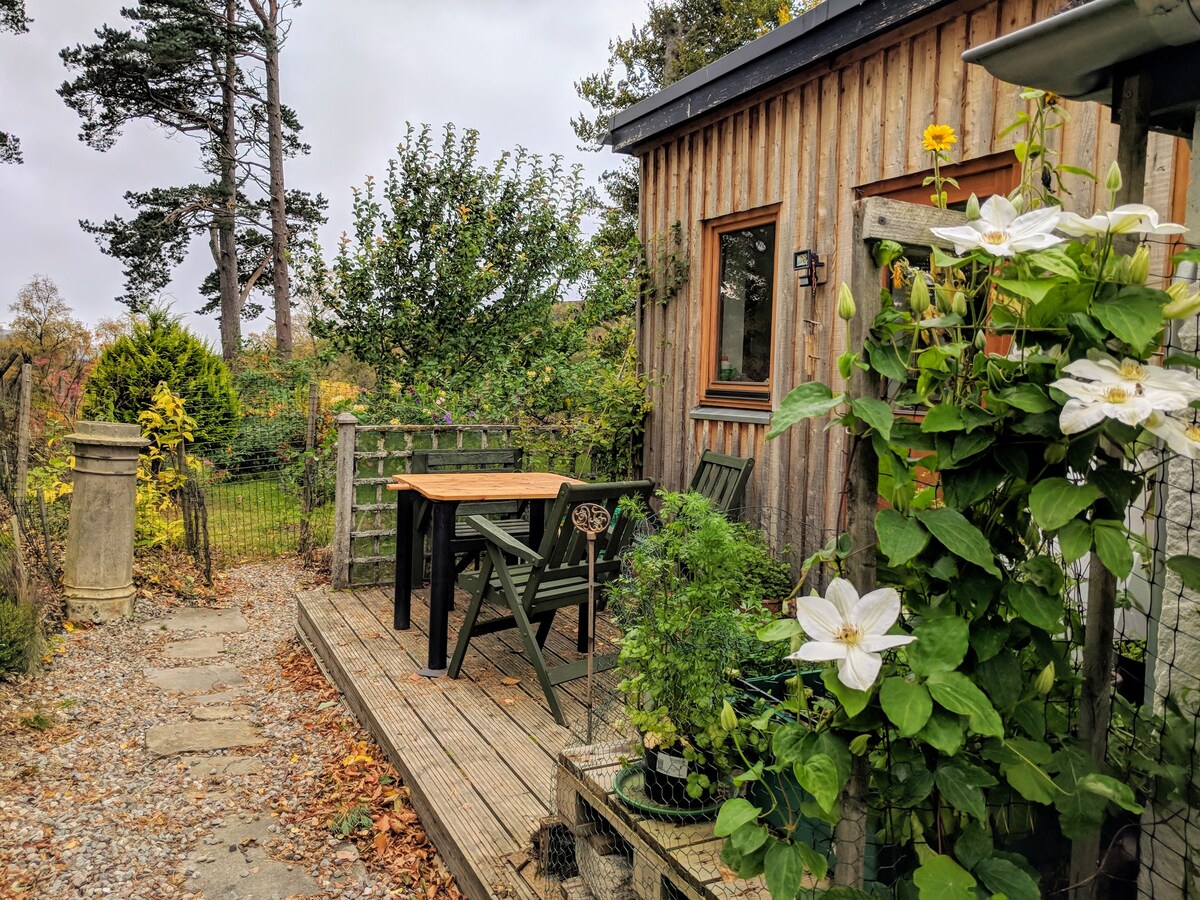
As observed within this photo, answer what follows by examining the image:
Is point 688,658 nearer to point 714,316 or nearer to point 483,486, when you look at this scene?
point 483,486

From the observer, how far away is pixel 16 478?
5.34 metres

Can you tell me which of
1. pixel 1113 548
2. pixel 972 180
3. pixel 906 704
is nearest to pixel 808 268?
pixel 972 180

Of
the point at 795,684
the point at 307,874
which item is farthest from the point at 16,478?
the point at 795,684

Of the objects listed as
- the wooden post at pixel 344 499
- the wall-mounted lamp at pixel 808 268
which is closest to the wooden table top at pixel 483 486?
the wooden post at pixel 344 499

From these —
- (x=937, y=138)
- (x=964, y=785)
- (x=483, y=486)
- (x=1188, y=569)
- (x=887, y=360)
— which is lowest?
(x=964, y=785)

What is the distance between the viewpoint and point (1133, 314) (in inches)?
43.4

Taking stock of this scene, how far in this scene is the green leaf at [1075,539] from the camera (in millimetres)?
1115

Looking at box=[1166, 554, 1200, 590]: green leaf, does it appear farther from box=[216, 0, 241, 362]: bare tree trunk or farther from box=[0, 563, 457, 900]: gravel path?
box=[216, 0, 241, 362]: bare tree trunk

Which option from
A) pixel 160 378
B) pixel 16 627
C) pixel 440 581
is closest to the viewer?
pixel 440 581

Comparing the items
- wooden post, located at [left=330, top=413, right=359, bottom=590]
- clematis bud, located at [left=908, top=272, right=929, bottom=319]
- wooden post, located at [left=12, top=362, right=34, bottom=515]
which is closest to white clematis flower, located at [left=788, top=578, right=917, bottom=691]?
clematis bud, located at [left=908, top=272, right=929, bottom=319]

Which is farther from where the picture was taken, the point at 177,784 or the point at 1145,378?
the point at 177,784

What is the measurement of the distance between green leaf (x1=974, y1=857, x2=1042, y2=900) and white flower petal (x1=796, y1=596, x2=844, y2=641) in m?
0.43

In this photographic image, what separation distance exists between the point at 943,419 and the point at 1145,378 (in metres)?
0.26

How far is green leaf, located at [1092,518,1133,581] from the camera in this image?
3.57 ft
